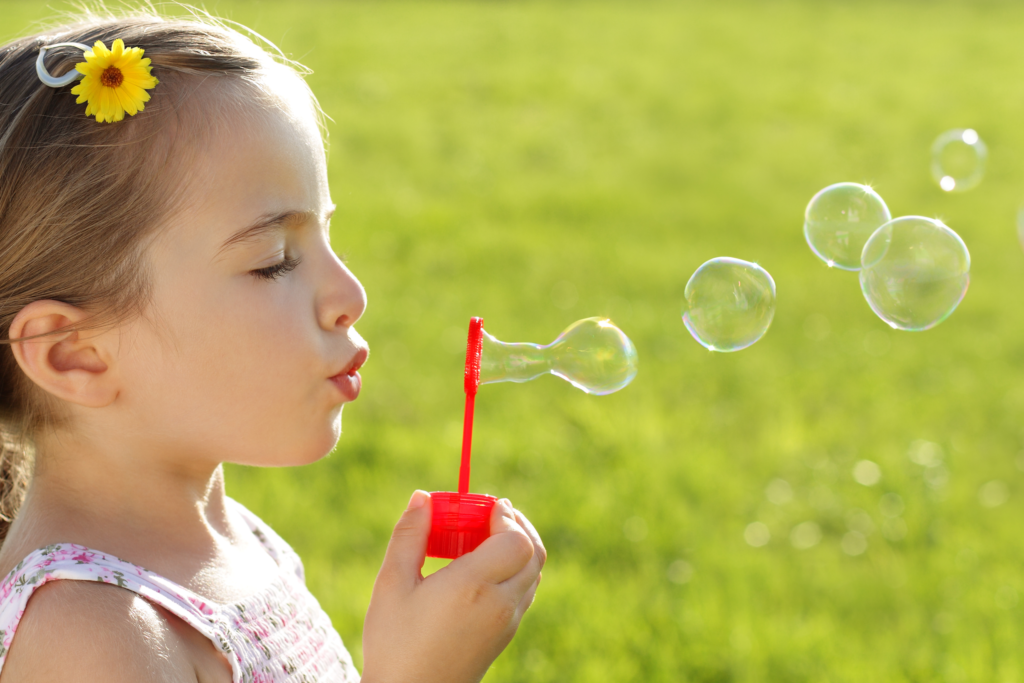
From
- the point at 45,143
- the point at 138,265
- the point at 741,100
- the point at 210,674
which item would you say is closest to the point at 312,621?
the point at 210,674

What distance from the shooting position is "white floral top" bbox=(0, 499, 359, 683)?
1.30 meters

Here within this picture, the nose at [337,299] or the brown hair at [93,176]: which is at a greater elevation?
the brown hair at [93,176]

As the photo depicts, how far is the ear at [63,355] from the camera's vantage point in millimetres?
1363

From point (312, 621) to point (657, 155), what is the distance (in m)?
6.35

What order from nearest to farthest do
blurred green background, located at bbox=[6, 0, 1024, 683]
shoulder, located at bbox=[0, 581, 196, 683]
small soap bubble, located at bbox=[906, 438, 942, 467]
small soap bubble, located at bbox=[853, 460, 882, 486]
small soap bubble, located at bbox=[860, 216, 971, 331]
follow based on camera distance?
shoulder, located at bbox=[0, 581, 196, 683] → small soap bubble, located at bbox=[860, 216, 971, 331] → blurred green background, located at bbox=[6, 0, 1024, 683] → small soap bubble, located at bbox=[853, 460, 882, 486] → small soap bubble, located at bbox=[906, 438, 942, 467]

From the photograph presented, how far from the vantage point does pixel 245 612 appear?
1.48 metres

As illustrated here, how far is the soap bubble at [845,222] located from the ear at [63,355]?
151 cm

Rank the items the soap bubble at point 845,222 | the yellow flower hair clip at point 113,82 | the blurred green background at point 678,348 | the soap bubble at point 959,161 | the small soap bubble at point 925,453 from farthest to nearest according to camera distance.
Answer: the small soap bubble at point 925,453
the blurred green background at point 678,348
the soap bubble at point 959,161
the soap bubble at point 845,222
the yellow flower hair clip at point 113,82

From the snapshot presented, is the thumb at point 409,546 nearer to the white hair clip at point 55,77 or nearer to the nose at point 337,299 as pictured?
the nose at point 337,299

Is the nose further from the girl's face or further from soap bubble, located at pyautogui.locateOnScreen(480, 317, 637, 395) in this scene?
soap bubble, located at pyautogui.locateOnScreen(480, 317, 637, 395)

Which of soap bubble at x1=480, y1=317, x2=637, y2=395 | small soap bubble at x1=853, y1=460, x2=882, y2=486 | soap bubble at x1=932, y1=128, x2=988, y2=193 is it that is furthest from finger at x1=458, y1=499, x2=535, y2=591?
small soap bubble at x1=853, y1=460, x2=882, y2=486

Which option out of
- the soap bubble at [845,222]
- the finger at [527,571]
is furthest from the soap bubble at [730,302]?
the finger at [527,571]

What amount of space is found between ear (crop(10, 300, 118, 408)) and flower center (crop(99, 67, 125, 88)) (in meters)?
0.31

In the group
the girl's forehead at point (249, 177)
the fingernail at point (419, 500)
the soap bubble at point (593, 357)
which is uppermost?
the girl's forehead at point (249, 177)
